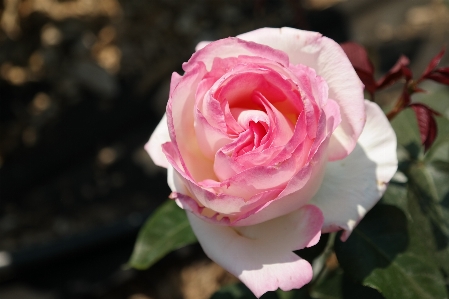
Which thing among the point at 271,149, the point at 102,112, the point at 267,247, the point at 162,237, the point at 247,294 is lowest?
the point at 102,112

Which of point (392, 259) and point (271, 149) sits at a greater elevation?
point (271, 149)

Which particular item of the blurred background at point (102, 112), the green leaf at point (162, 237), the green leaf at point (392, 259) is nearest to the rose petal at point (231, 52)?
the green leaf at point (392, 259)

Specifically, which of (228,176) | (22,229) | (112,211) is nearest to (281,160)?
(228,176)

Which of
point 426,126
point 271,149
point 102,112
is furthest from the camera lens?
point 102,112

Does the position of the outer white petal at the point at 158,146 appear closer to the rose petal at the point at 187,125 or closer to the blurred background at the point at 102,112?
the rose petal at the point at 187,125

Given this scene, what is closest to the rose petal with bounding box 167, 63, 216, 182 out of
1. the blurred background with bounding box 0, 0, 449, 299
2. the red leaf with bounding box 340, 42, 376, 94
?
the red leaf with bounding box 340, 42, 376, 94

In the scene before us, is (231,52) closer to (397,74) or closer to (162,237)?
(397,74)

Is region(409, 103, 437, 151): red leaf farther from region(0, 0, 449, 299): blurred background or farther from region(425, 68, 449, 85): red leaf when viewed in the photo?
region(0, 0, 449, 299): blurred background

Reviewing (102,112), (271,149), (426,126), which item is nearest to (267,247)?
(271,149)
